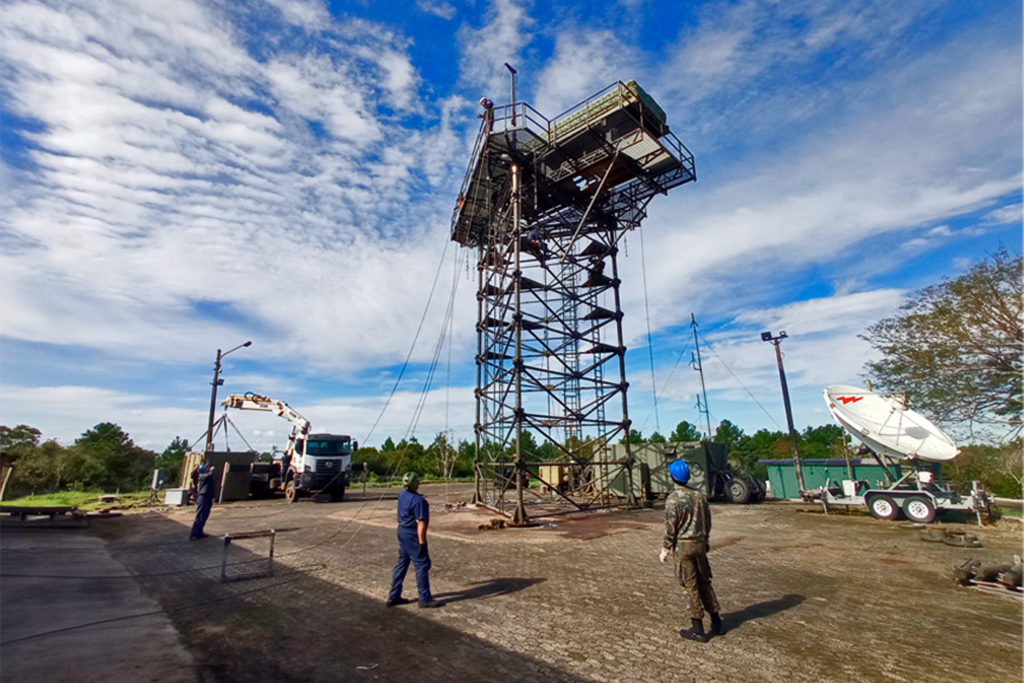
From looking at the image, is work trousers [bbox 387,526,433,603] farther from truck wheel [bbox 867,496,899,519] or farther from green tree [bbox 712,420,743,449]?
green tree [bbox 712,420,743,449]

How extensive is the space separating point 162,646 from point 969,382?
26002mm

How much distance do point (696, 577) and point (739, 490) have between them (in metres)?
17.6

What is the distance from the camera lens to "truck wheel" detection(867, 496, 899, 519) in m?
13.5

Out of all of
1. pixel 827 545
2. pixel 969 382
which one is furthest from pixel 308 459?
pixel 969 382

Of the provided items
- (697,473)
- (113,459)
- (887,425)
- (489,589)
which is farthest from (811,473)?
(113,459)

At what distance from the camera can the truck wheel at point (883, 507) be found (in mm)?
13492

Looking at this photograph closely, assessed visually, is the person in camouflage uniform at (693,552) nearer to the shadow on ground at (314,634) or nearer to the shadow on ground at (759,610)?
the shadow on ground at (759,610)

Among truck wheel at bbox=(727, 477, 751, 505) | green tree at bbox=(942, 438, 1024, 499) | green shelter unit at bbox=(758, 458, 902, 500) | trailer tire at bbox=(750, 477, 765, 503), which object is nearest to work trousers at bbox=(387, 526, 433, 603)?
truck wheel at bbox=(727, 477, 751, 505)

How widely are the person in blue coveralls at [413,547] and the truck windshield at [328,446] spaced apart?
17.7 m

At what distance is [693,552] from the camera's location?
5020mm

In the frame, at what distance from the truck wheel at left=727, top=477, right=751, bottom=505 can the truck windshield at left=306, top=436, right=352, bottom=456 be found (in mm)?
19356

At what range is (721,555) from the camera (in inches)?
361

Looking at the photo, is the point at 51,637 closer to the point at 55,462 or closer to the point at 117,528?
the point at 117,528

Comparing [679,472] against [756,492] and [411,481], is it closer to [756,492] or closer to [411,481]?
[411,481]
